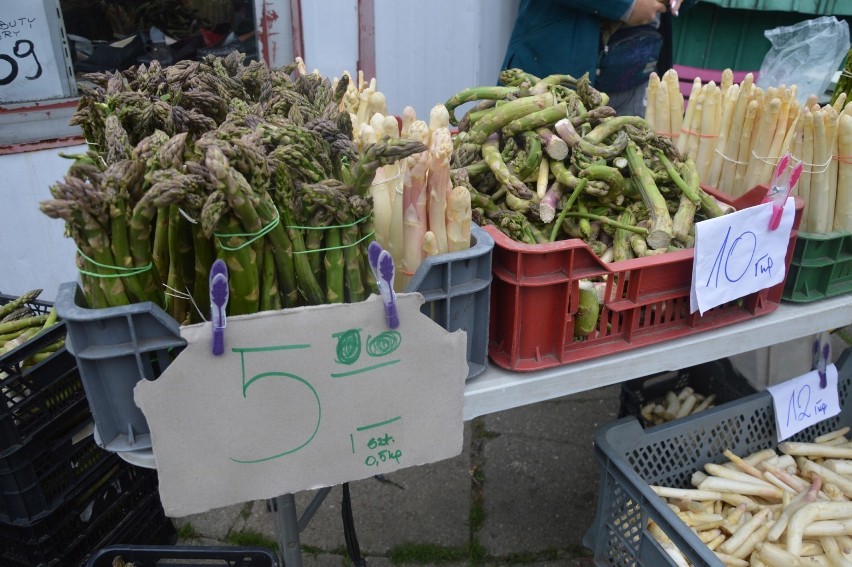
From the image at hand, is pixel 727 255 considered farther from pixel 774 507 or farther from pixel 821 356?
pixel 774 507

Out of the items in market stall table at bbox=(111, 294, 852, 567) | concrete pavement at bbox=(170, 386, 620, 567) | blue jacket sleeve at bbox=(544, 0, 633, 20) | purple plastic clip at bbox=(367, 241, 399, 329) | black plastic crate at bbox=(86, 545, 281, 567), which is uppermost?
blue jacket sleeve at bbox=(544, 0, 633, 20)

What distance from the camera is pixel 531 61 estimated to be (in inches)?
149

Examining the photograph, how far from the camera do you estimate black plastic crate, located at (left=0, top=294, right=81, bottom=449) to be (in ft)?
6.05

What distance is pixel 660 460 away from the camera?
238 cm

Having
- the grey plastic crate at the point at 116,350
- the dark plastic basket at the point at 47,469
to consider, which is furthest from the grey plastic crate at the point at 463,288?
the dark plastic basket at the point at 47,469

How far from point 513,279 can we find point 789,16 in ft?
18.4

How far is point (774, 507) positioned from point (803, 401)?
1.40 ft

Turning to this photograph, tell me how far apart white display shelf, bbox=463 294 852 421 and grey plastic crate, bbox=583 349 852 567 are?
380 mm

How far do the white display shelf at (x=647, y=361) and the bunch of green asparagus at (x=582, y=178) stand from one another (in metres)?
0.31

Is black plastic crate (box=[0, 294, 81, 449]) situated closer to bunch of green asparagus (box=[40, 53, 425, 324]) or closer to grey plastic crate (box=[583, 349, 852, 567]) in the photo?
bunch of green asparagus (box=[40, 53, 425, 324])

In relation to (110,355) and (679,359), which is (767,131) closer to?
(679,359)

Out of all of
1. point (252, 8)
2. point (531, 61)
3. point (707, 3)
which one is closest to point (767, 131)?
point (531, 61)

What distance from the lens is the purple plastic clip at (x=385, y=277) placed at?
1387mm

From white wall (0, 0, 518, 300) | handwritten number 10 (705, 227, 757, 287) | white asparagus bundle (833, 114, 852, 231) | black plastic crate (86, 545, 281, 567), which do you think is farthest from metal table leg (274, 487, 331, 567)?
white wall (0, 0, 518, 300)
